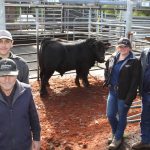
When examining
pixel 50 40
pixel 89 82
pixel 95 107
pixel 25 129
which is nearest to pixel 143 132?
pixel 25 129

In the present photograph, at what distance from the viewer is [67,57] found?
814 cm

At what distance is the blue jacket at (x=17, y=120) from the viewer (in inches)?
112

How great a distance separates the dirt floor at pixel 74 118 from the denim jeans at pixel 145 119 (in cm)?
29

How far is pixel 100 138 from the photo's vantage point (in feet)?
16.6

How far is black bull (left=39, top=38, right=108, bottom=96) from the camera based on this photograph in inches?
306

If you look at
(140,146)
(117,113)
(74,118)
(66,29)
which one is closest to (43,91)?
(74,118)

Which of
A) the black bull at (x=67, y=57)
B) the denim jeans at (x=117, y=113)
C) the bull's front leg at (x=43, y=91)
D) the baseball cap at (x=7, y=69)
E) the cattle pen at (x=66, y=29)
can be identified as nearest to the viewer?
the baseball cap at (x=7, y=69)

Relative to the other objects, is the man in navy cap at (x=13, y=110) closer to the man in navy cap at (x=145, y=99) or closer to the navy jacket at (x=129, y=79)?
the navy jacket at (x=129, y=79)

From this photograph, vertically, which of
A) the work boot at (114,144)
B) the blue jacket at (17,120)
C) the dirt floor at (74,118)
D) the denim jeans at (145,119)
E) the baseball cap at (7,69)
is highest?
the baseball cap at (7,69)

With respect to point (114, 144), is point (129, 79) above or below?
above

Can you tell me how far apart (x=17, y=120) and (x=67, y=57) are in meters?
5.31

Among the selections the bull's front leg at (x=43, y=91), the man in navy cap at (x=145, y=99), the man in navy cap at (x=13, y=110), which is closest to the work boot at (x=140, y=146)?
the man in navy cap at (x=145, y=99)

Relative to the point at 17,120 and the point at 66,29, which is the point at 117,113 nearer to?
the point at 17,120

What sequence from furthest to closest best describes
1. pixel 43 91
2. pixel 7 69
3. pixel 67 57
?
pixel 67 57 < pixel 43 91 < pixel 7 69
